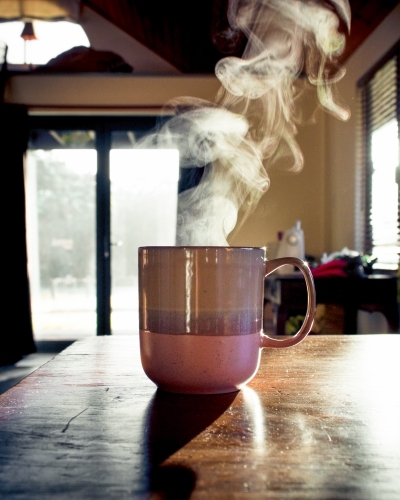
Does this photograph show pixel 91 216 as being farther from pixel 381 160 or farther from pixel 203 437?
pixel 203 437

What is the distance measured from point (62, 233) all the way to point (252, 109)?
2.15m

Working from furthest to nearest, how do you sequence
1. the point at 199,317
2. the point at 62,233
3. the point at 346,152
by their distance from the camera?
the point at 62,233 → the point at 346,152 → the point at 199,317

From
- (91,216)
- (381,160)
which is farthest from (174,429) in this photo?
(91,216)

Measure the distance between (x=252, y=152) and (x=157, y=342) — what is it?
A: 1.12 m

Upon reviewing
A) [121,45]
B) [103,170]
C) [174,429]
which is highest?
[121,45]

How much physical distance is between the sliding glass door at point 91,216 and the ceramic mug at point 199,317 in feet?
11.8

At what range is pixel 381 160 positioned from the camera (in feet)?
9.35

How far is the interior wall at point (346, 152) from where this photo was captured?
291cm

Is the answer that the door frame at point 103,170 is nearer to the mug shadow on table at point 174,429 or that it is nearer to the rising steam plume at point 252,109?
the rising steam plume at point 252,109

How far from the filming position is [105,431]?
1.23ft

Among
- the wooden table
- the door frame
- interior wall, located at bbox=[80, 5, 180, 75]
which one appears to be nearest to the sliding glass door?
the door frame

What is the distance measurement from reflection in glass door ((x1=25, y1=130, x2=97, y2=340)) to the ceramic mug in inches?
156

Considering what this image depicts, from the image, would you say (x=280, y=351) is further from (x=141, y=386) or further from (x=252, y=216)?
(x=252, y=216)

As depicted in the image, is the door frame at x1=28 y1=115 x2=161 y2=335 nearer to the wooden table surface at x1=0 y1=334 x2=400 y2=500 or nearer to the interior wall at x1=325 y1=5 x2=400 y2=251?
the interior wall at x1=325 y1=5 x2=400 y2=251
